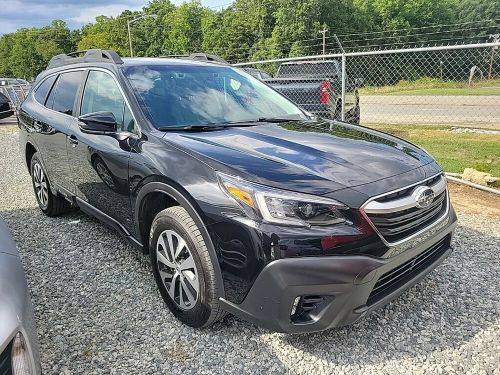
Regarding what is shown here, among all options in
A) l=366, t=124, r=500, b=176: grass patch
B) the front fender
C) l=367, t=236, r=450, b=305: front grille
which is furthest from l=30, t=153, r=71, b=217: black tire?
l=366, t=124, r=500, b=176: grass patch

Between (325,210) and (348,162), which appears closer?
(325,210)

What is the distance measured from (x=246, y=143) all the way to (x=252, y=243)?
2.59ft

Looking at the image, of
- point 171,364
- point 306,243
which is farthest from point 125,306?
point 306,243

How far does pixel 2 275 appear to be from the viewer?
71.9 inches

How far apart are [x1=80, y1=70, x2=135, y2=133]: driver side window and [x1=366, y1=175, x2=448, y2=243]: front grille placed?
1.81m

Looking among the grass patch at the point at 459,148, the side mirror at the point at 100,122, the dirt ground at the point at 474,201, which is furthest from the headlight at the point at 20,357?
the grass patch at the point at 459,148

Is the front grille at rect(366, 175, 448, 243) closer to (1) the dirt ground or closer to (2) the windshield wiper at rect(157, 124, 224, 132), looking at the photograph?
(2) the windshield wiper at rect(157, 124, 224, 132)

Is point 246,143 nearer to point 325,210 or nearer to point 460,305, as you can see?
point 325,210

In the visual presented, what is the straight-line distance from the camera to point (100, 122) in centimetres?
309

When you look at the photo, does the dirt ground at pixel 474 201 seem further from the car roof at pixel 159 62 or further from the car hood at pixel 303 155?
the car roof at pixel 159 62

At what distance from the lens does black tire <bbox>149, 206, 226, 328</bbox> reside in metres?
2.49

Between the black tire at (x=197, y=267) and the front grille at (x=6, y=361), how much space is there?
3.55 ft

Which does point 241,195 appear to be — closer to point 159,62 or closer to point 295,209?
point 295,209

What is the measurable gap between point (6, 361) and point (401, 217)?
1.98m
